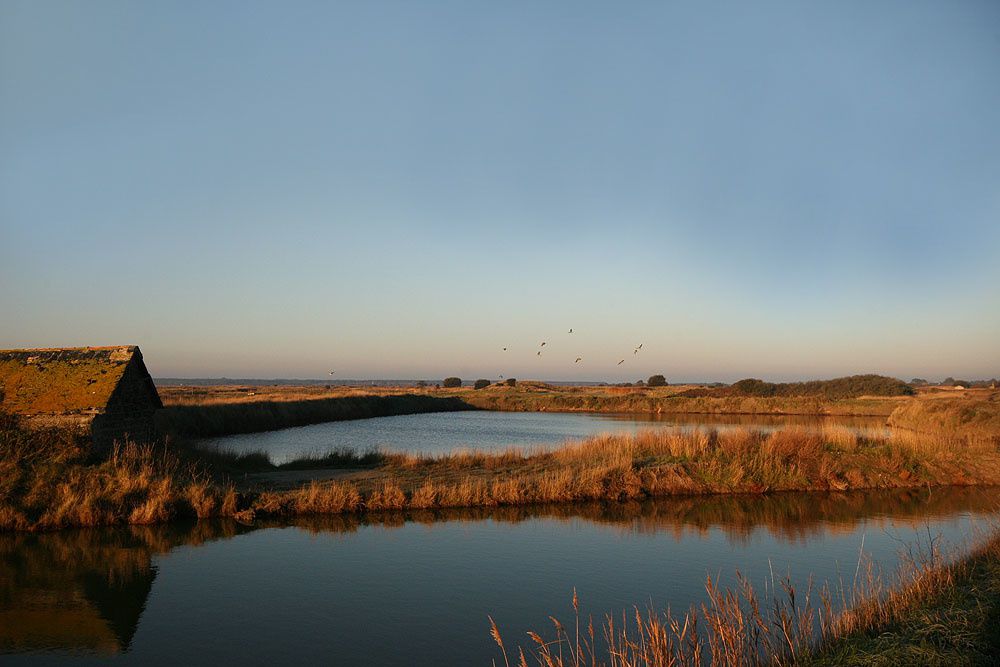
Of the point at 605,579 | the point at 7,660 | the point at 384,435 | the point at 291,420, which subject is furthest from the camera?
the point at 291,420

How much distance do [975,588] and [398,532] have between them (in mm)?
9568

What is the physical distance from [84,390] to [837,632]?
51.3 feet

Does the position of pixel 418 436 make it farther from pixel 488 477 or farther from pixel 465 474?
pixel 488 477

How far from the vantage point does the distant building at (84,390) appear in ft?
48.0

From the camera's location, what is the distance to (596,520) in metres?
15.1

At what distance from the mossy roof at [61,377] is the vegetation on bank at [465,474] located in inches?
29.8

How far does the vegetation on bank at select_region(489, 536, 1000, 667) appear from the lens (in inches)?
216

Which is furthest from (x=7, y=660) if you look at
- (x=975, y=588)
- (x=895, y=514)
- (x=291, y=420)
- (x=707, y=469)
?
(x=291, y=420)

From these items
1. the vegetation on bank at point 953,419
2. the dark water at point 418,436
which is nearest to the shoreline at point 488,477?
the vegetation on bank at point 953,419

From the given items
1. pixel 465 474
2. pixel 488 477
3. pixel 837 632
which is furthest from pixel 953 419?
pixel 837 632

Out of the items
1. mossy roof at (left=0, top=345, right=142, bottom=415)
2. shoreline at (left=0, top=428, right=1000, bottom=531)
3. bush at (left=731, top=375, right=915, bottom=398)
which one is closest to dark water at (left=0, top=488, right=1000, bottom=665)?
shoreline at (left=0, top=428, right=1000, bottom=531)

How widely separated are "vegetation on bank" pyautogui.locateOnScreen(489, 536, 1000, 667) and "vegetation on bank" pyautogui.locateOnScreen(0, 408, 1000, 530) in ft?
26.0

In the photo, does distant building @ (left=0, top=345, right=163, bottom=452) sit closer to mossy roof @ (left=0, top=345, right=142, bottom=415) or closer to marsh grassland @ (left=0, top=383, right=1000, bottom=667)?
mossy roof @ (left=0, top=345, right=142, bottom=415)

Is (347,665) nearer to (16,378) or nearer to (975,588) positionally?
Answer: (975,588)
